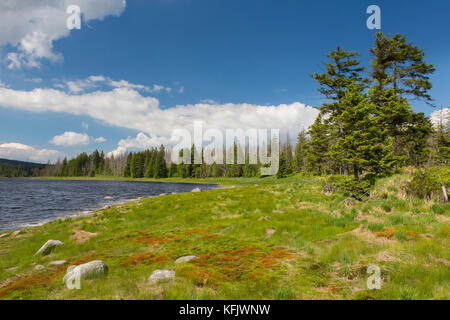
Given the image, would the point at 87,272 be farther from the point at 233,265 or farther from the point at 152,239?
the point at 152,239

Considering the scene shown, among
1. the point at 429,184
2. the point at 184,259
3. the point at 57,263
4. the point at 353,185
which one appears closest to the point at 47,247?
the point at 57,263

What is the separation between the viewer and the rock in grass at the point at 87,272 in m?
5.42

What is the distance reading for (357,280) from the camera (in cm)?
461

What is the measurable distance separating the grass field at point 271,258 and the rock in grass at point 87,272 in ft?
0.90

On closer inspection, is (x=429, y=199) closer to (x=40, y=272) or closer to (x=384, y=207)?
(x=384, y=207)

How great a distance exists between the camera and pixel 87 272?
5.60 meters

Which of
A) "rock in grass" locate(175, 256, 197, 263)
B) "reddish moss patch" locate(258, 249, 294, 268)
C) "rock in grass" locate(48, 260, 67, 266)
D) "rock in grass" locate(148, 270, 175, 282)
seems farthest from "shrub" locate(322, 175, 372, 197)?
"rock in grass" locate(48, 260, 67, 266)

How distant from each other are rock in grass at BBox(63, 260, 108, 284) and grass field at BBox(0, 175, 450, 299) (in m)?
0.27

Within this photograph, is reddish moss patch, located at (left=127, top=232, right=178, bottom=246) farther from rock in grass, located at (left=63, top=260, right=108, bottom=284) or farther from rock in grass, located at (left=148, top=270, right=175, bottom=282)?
rock in grass, located at (left=148, top=270, right=175, bottom=282)

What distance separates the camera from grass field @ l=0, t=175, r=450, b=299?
4.34 metres

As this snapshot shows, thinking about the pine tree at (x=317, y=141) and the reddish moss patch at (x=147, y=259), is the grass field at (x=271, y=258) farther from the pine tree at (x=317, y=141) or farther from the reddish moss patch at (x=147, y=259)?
the pine tree at (x=317, y=141)

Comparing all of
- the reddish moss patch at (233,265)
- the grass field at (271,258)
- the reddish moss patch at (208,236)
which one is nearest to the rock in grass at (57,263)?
the grass field at (271,258)

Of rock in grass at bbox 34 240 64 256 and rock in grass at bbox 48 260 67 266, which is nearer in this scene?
rock in grass at bbox 48 260 67 266
